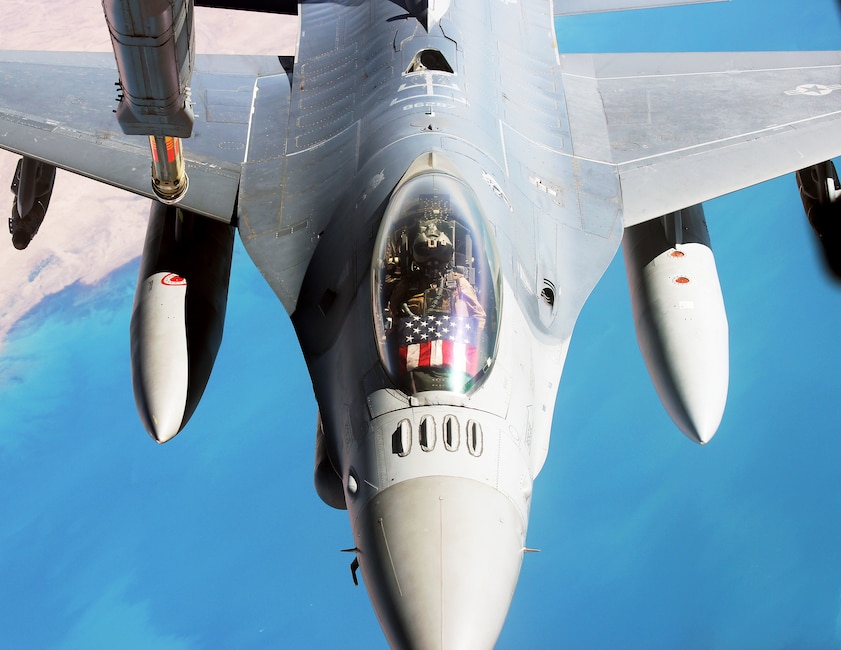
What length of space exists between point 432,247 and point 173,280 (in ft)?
14.0

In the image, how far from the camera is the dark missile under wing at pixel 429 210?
6020mm

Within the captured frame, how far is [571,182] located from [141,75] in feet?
19.4

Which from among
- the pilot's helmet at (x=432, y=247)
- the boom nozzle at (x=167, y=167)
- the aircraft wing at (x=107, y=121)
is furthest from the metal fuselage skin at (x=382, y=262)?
the boom nozzle at (x=167, y=167)

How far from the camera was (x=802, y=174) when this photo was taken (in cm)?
1143

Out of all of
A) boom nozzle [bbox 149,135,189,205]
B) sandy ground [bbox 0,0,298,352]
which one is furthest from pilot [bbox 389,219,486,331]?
sandy ground [bbox 0,0,298,352]

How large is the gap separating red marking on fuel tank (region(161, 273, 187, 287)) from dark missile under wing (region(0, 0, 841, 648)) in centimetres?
4

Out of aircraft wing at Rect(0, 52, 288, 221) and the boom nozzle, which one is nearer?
the boom nozzle

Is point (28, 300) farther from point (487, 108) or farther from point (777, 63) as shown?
point (777, 63)

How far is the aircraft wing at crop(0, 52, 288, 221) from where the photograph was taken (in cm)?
993

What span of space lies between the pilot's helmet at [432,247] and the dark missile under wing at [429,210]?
0.06 feet

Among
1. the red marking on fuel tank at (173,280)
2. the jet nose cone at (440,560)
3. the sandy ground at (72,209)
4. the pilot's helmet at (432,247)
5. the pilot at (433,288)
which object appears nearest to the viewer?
the jet nose cone at (440,560)

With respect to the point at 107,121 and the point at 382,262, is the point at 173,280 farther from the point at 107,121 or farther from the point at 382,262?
the point at 382,262

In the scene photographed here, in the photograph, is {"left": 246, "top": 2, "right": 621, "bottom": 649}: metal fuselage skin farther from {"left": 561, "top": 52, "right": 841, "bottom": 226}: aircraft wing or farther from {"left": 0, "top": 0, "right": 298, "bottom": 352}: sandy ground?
{"left": 0, "top": 0, "right": 298, "bottom": 352}: sandy ground

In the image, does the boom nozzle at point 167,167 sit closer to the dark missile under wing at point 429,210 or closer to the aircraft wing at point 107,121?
the dark missile under wing at point 429,210
